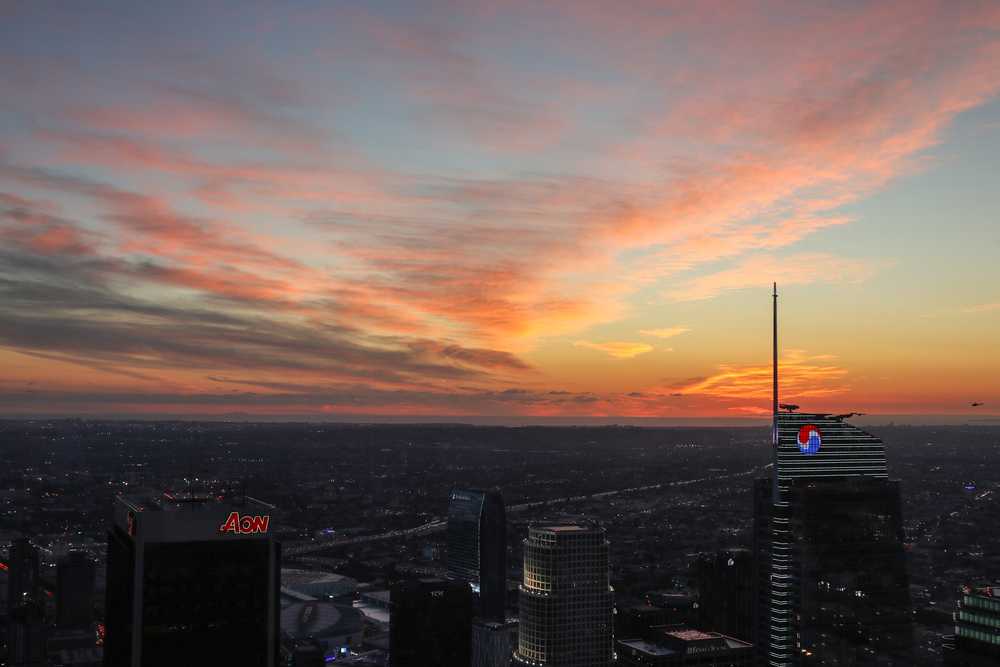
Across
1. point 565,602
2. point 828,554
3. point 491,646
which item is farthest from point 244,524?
point 491,646

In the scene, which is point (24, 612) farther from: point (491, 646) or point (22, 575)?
point (491, 646)

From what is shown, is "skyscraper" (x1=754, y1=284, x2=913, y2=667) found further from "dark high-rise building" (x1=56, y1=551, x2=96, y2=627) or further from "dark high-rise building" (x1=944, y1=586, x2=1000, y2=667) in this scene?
"dark high-rise building" (x1=56, y1=551, x2=96, y2=627)

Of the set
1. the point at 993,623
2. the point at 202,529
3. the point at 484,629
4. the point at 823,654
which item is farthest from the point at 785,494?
the point at 202,529

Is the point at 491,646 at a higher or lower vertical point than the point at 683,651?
lower

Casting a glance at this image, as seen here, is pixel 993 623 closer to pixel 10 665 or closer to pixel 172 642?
pixel 172 642

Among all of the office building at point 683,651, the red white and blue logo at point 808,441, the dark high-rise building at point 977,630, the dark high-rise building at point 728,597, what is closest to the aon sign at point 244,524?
the office building at point 683,651

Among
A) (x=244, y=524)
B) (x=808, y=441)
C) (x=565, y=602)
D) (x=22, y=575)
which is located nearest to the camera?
(x=244, y=524)

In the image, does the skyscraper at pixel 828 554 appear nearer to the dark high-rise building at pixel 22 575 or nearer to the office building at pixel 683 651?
the office building at pixel 683 651
